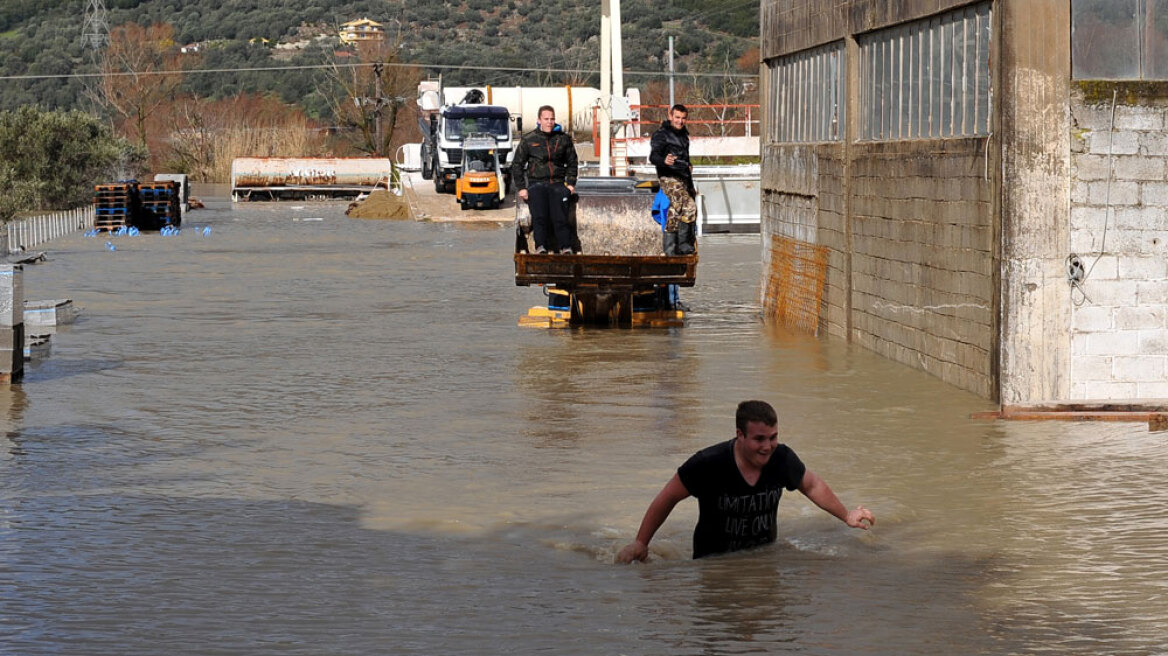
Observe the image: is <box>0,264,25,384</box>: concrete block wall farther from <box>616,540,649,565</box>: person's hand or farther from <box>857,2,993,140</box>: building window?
<box>616,540,649,565</box>: person's hand

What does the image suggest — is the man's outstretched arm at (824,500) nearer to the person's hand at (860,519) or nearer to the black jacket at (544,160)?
the person's hand at (860,519)

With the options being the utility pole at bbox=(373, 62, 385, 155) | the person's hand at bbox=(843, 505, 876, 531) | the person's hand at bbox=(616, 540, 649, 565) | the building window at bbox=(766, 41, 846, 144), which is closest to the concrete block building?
the building window at bbox=(766, 41, 846, 144)

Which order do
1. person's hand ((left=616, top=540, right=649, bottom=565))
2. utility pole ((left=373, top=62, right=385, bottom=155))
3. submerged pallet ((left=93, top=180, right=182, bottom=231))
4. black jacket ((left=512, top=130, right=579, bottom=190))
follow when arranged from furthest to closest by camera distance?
utility pole ((left=373, top=62, right=385, bottom=155)) → submerged pallet ((left=93, top=180, right=182, bottom=231)) → black jacket ((left=512, top=130, right=579, bottom=190)) → person's hand ((left=616, top=540, right=649, bottom=565))

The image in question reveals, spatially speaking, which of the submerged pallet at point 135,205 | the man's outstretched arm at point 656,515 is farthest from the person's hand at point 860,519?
the submerged pallet at point 135,205

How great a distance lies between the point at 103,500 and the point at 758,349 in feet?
31.3

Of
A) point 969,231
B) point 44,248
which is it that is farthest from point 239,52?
point 969,231

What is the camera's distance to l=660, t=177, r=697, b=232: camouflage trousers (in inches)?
800

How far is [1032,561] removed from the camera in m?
9.15

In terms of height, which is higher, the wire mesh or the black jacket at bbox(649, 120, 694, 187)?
the black jacket at bbox(649, 120, 694, 187)

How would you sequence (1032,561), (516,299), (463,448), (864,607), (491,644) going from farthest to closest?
(516,299)
(463,448)
(1032,561)
(864,607)
(491,644)

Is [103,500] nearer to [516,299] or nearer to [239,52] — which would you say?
[516,299]

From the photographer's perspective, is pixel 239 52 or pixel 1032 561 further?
pixel 239 52

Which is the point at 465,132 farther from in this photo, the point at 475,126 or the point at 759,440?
the point at 759,440

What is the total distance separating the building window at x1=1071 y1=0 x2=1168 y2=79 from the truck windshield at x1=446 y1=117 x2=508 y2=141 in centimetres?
4151
